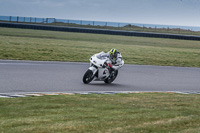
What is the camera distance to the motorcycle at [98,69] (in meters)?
14.9

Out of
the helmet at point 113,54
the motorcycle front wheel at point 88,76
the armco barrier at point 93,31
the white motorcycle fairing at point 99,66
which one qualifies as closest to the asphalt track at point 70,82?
the motorcycle front wheel at point 88,76

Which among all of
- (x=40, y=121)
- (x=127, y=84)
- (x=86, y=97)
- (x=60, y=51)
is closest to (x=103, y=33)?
(x=60, y=51)

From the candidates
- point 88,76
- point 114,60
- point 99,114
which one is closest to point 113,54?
point 114,60

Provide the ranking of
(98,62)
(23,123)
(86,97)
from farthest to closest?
(98,62), (86,97), (23,123)

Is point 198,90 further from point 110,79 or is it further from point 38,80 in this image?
point 38,80

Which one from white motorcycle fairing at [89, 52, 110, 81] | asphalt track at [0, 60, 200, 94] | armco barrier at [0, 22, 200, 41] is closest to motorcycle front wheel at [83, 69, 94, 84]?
A: white motorcycle fairing at [89, 52, 110, 81]

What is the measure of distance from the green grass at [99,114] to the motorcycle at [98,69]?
326cm

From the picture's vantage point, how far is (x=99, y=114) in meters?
8.28

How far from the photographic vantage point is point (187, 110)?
9414 millimetres

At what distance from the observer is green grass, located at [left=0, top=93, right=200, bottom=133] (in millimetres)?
6734

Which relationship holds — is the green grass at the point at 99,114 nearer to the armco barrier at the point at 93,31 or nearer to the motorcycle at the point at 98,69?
the motorcycle at the point at 98,69

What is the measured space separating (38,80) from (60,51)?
593 inches

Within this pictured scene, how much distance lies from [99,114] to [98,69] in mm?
6802

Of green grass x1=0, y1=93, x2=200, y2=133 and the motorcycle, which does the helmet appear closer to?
the motorcycle
